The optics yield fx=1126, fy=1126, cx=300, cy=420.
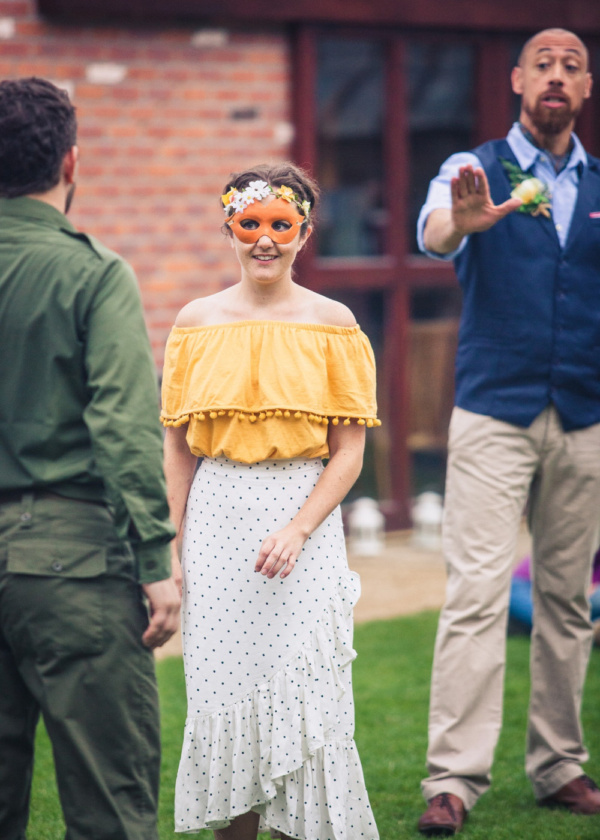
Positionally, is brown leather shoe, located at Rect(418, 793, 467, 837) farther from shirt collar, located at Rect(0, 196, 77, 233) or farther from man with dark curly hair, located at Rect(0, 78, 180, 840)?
shirt collar, located at Rect(0, 196, 77, 233)

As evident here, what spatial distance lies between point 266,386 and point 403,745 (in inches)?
83.3

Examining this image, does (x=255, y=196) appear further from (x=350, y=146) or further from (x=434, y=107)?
(x=434, y=107)

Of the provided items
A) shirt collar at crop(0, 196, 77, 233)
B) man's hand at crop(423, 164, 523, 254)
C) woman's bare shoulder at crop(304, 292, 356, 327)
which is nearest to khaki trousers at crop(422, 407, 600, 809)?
man's hand at crop(423, 164, 523, 254)

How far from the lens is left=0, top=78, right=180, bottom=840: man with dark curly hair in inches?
94.2

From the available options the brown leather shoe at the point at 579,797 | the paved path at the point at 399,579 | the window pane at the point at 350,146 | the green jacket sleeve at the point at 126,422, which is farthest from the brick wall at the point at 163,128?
the green jacket sleeve at the point at 126,422

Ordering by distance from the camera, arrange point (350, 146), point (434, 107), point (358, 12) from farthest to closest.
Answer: point (434, 107) → point (350, 146) → point (358, 12)

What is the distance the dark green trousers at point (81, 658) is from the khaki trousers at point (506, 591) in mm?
1422

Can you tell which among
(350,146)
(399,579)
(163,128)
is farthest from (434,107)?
(399,579)

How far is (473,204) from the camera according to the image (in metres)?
3.43

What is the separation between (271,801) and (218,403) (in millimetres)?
1050

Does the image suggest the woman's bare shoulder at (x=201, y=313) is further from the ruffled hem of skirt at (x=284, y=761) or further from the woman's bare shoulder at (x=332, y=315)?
the ruffled hem of skirt at (x=284, y=761)

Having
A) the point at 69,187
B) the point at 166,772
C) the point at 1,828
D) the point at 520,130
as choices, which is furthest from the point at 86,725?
the point at 520,130

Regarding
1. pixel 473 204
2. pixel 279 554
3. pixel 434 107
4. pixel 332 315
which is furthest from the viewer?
pixel 434 107

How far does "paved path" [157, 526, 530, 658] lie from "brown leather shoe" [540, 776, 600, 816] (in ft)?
8.03
